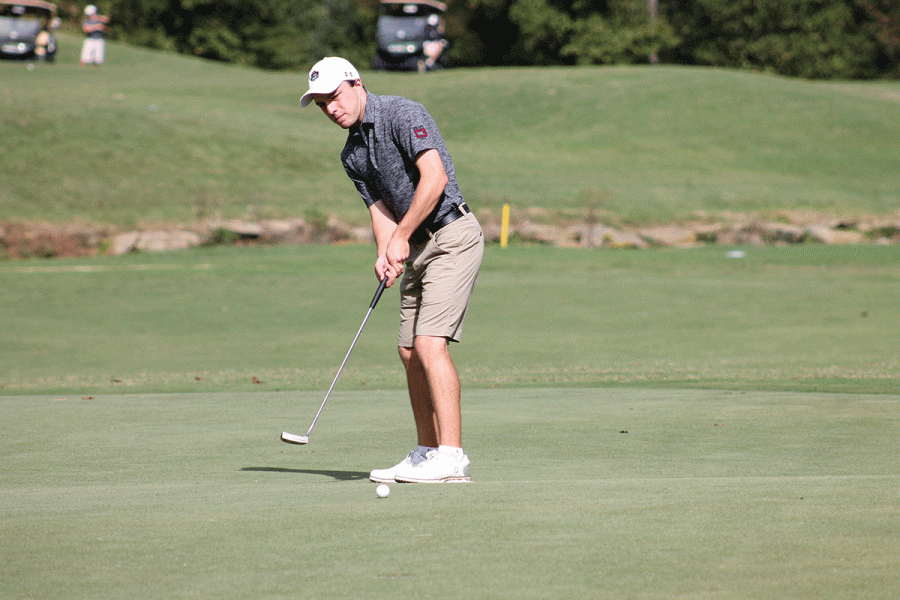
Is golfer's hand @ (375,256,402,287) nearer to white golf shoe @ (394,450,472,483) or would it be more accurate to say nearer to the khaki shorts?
the khaki shorts

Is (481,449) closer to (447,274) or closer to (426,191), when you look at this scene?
(447,274)

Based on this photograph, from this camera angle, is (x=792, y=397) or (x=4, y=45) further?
(x=4, y=45)

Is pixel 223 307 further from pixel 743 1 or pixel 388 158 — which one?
pixel 743 1

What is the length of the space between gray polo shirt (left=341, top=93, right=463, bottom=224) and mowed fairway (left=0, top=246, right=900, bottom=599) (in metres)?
1.30

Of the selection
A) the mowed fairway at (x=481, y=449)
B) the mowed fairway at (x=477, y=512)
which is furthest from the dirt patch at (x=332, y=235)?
the mowed fairway at (x=477, y=512)

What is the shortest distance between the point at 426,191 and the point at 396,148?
305mm

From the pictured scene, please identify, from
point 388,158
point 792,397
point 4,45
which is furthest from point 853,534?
point 4,45

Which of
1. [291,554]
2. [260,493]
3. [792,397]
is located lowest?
[792,397]

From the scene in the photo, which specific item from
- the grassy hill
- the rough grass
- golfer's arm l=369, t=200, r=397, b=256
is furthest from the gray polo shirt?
the grassy hill

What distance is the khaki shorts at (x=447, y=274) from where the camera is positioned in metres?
5.30

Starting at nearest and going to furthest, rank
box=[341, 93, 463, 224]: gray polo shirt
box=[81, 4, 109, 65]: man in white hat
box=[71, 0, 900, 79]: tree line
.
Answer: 1. box=[341, 93, 463, 224]: gray polo shirt
2. box=[81, 4, 109, 65]: man in white hat
3. box=[71, 0, 900, 79]: tree line

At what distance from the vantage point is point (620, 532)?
370 centimetres

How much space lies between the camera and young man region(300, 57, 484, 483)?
5.16m

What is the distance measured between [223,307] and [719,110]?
27429 millimetres
